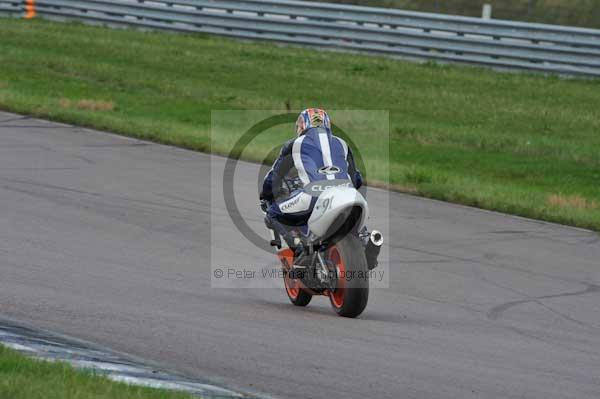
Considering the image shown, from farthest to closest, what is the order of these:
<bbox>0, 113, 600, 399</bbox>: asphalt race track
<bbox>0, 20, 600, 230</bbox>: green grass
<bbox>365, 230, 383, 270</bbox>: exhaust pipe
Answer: <bbox>0, 20, 600, 230</bbox>: green grass → <bbox>365, 230, 383, 270</bbox>: exhaust pipe → <bbox>0, 113, 600, 399</bbox>: asphalt race track

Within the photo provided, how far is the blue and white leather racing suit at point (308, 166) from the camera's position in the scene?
8.55 m

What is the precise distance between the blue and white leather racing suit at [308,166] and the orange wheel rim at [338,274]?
0.40 metres

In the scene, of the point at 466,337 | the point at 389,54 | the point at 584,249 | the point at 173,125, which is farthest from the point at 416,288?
the point at 389,54

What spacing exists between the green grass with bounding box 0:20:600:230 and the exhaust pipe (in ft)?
19.7

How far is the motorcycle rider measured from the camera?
8570 mm

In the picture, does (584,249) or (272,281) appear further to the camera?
(584,249)

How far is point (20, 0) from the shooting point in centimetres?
3300

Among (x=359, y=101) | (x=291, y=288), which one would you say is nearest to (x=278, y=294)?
(x=291, y=288)

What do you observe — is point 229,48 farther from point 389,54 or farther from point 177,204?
point 177,204

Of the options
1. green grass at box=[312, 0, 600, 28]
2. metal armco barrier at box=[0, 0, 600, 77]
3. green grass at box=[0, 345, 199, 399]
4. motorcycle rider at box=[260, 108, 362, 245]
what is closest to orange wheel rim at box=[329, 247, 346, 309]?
motorcycle rider at box=[260, 108, 362, 245]

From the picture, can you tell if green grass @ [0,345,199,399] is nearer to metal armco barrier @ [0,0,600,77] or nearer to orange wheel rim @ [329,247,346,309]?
orange wheel rim @ [329,247,346,309]

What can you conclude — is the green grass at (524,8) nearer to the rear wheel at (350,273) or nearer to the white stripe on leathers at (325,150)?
the white stripe on leathers at (325,150)

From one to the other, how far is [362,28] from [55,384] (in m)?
23.3

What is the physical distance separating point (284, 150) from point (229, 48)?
20282mm
